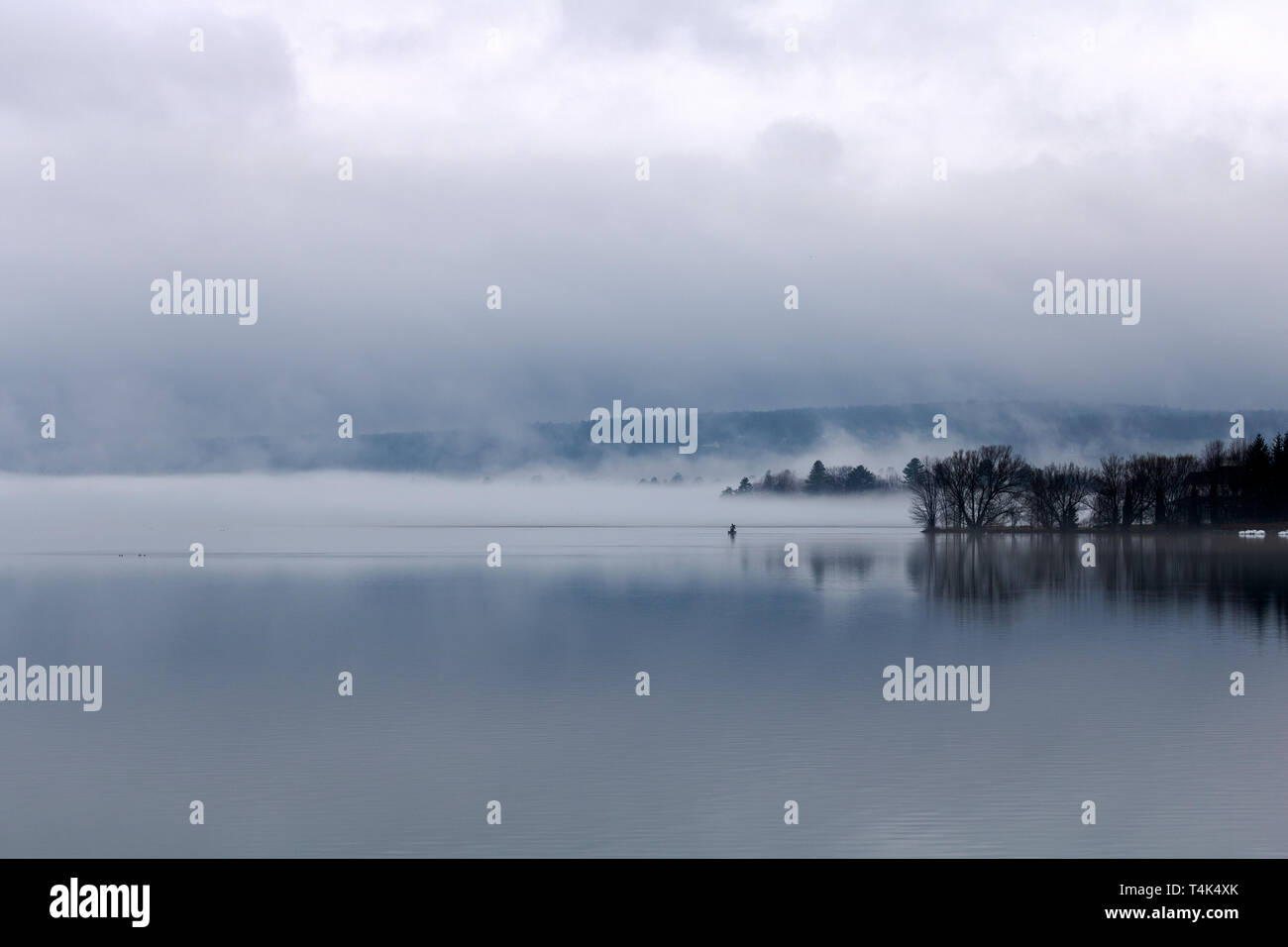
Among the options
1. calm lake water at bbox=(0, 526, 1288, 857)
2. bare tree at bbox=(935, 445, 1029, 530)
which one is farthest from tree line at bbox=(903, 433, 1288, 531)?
calm lake water at bbox=(0, 526, 1288, 857)

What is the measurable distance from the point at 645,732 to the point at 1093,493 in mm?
136315

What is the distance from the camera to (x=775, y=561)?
7219cm

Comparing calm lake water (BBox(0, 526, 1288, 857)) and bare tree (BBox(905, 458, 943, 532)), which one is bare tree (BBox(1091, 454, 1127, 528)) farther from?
calm lake water (BBox(0, 526, 1288, 857))

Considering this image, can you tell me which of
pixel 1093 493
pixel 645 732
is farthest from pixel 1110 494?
pixel 645 732

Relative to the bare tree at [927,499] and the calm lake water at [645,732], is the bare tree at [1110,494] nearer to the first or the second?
the bare tree at [927,499]

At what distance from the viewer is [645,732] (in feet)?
65.2

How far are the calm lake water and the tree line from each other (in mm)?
105955

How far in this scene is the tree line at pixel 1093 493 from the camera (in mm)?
145000

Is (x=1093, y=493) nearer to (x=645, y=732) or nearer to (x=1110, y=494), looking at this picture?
(x=1110, y=494)

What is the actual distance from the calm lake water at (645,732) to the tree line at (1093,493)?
105955mm

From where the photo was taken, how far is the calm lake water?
14820 millimetres
